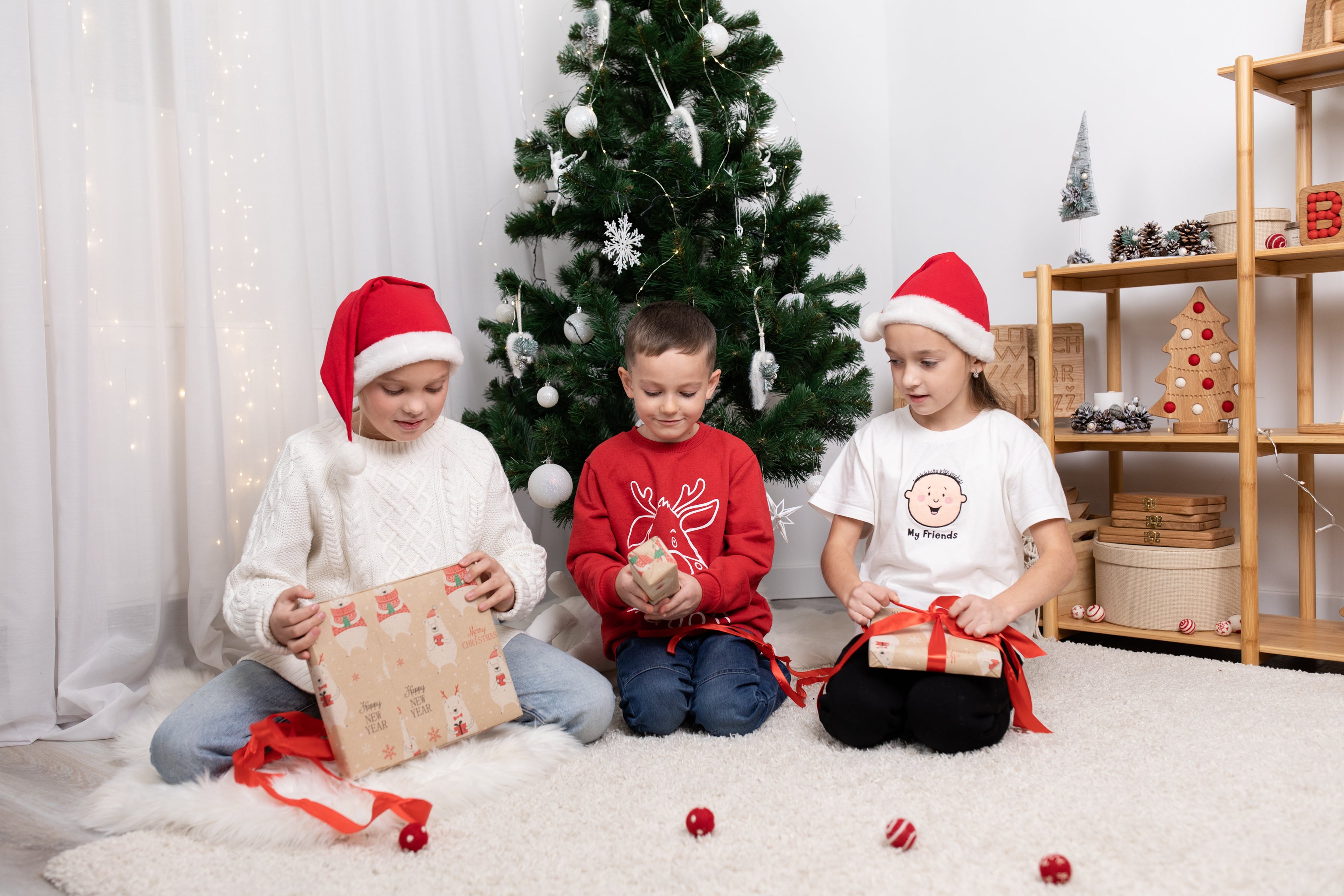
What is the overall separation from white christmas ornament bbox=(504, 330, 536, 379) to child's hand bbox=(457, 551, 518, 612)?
687 mm

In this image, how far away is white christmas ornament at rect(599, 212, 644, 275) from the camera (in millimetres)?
2143

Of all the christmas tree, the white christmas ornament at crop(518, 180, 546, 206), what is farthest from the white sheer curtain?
the christmas tree

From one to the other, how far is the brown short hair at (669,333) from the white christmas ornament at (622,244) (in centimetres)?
37

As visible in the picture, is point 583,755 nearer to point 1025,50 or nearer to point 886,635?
point 886,635

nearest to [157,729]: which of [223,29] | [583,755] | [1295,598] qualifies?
[583,755]

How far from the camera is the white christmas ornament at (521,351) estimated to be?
86.7 inches

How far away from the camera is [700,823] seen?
1.23 metres

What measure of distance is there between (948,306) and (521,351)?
0.98 metres

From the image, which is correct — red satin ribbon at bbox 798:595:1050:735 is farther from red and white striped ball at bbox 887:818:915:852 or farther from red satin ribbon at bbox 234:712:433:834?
red satin ribbon at bbox 234:712:433:834

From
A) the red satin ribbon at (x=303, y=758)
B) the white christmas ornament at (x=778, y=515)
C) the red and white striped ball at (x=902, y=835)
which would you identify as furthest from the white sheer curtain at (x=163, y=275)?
the red and white striped ball at (x=902, y=835)

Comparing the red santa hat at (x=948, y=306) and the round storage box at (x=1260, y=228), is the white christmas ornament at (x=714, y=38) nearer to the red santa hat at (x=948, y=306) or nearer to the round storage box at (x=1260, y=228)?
the red santa hat at (x=948, y=306)

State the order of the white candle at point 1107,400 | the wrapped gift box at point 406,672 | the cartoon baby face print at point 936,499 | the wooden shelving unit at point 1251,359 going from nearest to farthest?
the wrapped gift box at point 406,672 → the cartoon baby face print at point 936,499 → the wooden shelving unit at point 1251,359 → the white candle at point 1107,400

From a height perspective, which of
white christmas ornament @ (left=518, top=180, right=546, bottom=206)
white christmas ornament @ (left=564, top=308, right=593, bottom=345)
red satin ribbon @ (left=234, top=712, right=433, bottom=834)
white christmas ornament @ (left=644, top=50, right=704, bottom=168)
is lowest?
red satin ribbon @ (left=234, top=712, right=433, bottom=834)

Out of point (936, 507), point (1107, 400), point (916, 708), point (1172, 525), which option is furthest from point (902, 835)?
point (1107, 400)
